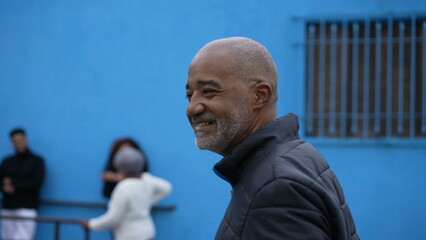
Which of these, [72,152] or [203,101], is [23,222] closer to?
[72,152]

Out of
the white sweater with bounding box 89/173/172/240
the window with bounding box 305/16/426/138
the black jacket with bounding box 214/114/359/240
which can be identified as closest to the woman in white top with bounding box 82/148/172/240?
the white sweater with bounding box 89/173/172/240

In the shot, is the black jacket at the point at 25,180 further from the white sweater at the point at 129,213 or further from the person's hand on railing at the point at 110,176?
the white sweater at the point at 129,213

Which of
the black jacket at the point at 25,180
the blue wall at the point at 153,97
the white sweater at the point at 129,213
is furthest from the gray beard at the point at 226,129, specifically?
the black jacket at the point at 25,180

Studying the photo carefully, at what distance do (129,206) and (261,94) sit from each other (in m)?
3.59

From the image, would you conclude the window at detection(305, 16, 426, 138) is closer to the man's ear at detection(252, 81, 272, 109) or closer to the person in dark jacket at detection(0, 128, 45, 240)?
the person in dark jacket at detection(0, 128, 45, 240)

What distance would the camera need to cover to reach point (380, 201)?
6.62 m

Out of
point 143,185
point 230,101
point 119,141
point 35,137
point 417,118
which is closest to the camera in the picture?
point 230,101

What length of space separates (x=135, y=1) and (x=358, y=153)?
3.23 metres

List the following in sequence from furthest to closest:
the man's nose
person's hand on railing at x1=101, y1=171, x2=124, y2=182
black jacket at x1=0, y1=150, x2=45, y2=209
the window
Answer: black jacket at x1=0, y1=150, x2=45, y2=209 → person's hand on railing at x1=101, y1=171, x2=124, y2=182 → the window → the man's nose

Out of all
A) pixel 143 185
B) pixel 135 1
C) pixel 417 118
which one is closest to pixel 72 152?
pixel 135 1

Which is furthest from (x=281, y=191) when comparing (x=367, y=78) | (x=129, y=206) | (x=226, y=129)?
(x=367, y=78)

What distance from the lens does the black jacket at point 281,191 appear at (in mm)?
1539

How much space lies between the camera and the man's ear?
187 centimetres

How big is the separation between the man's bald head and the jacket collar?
0.39 feet
